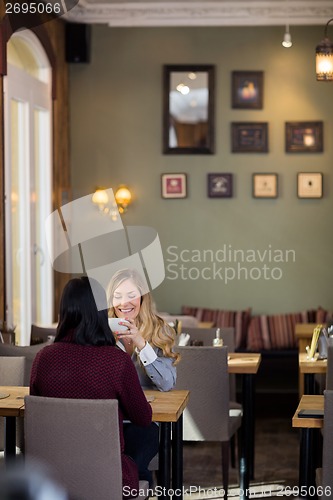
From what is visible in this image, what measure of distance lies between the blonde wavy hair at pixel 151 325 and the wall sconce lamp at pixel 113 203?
400 centimetres

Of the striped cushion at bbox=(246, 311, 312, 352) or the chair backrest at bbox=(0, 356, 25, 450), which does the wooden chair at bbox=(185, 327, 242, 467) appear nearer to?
the chair backrest at bbox=(0, 356, 25, 450)

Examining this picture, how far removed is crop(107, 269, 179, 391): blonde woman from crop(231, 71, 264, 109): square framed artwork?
4.29m

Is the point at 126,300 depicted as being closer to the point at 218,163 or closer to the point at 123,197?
the point at 123,197

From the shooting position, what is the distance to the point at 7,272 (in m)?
6.38

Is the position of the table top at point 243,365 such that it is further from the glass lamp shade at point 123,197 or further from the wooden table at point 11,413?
the glass lamp shade at point 123,197

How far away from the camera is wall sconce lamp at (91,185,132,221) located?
8.13 meters

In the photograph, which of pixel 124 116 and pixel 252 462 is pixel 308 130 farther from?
pixel 252 462

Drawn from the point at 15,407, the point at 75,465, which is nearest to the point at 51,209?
the point at 15,407

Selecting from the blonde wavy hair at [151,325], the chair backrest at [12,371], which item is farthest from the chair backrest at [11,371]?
the blonde wavy hair at [151,325]

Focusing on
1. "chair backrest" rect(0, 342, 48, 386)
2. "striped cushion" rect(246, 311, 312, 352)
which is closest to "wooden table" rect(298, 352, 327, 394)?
"chair backrest" rect(0, 342, 48, 386)

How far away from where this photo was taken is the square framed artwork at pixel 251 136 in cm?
815

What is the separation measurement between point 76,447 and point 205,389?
1.76 metres

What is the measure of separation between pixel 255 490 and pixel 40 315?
3.25 meters

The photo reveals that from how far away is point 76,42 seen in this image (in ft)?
26.7
